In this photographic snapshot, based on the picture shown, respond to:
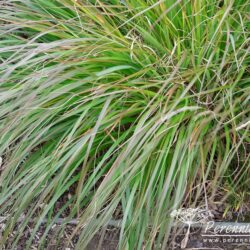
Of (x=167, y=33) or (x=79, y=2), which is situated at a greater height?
(x=79, y=2)

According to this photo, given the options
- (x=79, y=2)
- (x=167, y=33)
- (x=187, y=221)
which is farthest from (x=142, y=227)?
(x=79, y=2)

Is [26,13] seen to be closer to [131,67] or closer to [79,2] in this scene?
[79,2]

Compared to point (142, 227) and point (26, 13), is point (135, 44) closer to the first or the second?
point (26, 13)

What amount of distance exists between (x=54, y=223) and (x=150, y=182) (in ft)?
1.60

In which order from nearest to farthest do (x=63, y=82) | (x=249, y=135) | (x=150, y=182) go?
(x=150, y=182), (x=249, y=135), (x=63, y=82)

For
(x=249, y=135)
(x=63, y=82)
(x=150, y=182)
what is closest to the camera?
(x=150, y=182)

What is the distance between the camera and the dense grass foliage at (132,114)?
1354 mm

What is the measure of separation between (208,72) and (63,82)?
481 millimetres

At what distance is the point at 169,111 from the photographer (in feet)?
4.44

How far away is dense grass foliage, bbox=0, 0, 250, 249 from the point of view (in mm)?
1354

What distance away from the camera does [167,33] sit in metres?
1.57

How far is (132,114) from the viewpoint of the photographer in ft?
5.07

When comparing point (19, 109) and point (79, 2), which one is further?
point (79, 2)

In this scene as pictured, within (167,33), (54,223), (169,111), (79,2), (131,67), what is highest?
(79,2)
